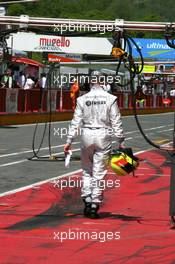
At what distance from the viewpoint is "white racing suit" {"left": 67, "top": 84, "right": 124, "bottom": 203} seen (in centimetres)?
859

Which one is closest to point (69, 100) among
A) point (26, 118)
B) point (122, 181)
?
point (26, 118)

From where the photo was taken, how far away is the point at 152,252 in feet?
Result: 22.9

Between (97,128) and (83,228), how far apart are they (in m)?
1.34

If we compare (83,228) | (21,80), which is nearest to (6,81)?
(21,80)

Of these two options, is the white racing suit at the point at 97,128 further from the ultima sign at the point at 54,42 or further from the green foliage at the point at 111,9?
the green foliage at the point at 111,9

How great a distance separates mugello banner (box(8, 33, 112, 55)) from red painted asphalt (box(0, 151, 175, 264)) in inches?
818

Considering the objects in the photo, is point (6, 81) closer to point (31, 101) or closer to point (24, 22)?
point (31, 101)

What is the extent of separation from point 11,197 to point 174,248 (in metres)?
3.80

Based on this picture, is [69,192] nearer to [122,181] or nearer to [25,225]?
[122,181]

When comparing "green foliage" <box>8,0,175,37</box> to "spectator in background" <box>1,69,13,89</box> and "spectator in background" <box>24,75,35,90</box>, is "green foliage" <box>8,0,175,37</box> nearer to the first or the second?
"spectator in background" <box>24,75,35,90</box>

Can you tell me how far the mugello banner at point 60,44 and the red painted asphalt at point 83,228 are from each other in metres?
20.8

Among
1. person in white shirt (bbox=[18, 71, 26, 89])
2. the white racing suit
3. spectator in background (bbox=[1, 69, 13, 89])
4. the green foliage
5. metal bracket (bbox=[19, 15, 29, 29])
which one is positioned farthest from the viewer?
the green foliage

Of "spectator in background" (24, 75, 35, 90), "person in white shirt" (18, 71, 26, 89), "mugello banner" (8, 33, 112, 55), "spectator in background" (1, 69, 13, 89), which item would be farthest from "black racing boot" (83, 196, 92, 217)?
"person in white shirt" (18, 71, 26, 89)

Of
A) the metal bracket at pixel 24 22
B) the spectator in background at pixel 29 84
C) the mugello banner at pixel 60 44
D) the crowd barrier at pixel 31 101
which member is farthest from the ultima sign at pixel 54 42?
the metal bracket at pixel 24 22
